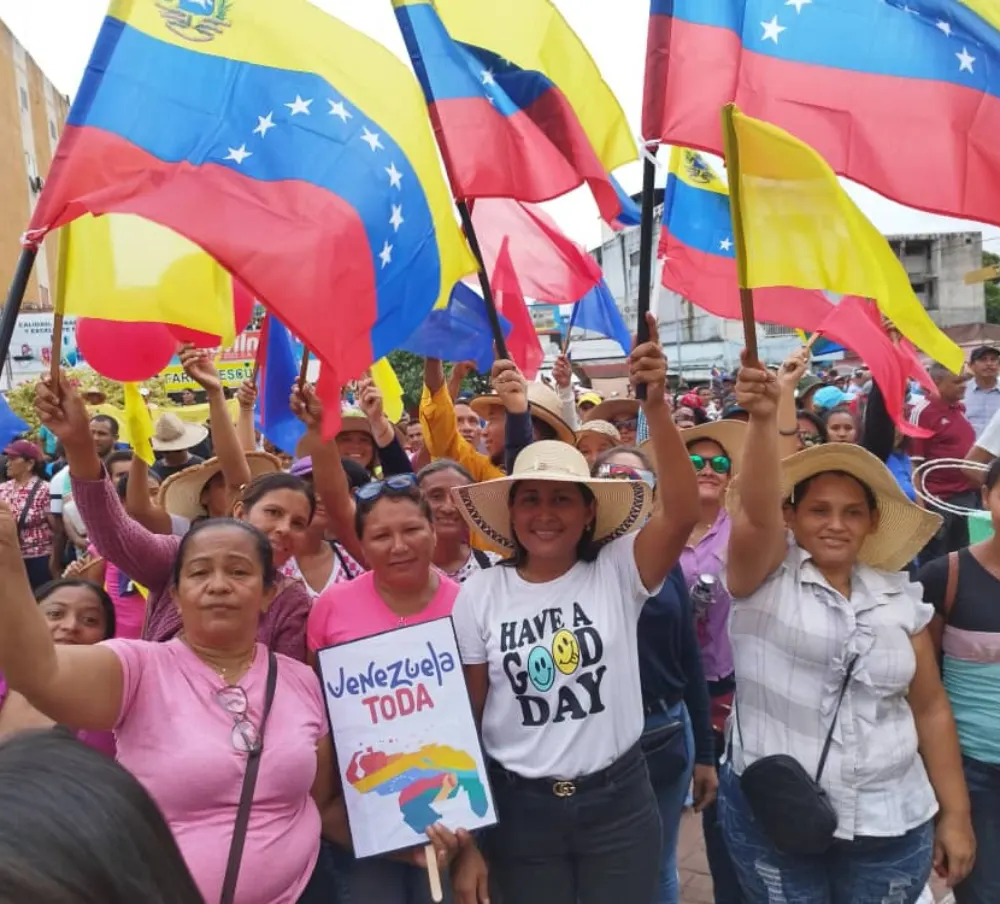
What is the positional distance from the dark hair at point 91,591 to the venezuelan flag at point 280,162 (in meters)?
1.14

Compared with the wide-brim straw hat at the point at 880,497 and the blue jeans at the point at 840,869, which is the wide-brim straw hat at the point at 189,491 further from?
the blue jeans at the point at 840,869

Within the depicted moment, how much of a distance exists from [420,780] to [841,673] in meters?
1.20

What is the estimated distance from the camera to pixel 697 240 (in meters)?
4.77

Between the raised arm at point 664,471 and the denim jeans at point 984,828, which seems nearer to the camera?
the raised arm at point 664,471

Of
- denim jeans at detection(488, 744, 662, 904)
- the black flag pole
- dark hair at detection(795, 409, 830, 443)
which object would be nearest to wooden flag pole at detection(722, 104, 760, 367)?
denim jeans at detection(488, 744, 662, 904)

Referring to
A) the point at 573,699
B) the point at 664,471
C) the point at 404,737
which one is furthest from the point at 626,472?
the point at 404,737

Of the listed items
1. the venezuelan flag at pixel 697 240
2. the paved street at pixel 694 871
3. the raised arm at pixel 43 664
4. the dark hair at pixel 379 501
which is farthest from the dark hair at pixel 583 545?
the venezuelan flag at pixel 697 240

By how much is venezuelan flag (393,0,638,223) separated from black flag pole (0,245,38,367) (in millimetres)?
1453

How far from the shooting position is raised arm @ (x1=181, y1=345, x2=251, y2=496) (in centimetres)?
362

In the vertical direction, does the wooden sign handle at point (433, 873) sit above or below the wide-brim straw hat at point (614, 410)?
below

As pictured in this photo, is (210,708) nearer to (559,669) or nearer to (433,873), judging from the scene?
(433,873)

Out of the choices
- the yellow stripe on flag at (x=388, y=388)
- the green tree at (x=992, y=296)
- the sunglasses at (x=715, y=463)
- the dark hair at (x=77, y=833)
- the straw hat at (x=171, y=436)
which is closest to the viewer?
the dark hair at (x=77, y=833)

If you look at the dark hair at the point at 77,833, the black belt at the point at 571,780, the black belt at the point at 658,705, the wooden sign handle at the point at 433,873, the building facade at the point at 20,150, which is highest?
the building facade at the point at 20,150

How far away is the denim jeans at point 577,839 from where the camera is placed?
2.36 metres
